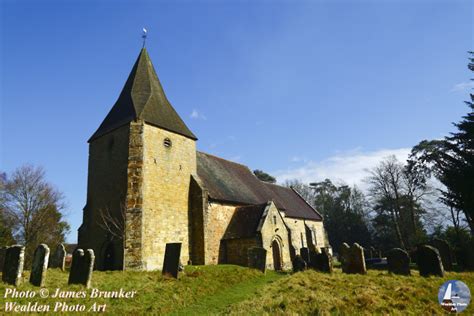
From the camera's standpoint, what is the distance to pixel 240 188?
2520 centimetres

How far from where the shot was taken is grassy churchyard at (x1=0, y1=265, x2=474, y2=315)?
8.00 m

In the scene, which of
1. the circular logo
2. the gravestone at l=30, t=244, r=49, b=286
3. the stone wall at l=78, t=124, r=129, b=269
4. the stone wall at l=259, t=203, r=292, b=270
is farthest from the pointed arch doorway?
the gravestone at l=30, t=244, r=49, b=286

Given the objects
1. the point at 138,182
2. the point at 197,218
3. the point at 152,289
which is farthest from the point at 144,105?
the point at 152,289

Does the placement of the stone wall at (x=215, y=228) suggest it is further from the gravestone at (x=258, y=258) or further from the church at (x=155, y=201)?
the gravestone at (x=258, y=258)

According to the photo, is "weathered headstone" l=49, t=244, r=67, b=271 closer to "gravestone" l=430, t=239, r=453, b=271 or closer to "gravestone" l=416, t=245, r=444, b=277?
"gravestone" l=416, t=245, r=444, b=277

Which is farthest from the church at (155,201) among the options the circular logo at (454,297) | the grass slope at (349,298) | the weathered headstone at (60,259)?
the circular logo at (454,297)

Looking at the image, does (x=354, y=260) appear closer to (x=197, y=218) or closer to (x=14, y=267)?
(x=197, y=218)

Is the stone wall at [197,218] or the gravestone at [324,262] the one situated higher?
the stone wall at [197,218]

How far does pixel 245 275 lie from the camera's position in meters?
14.2

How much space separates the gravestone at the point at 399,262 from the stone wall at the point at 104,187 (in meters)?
13.0

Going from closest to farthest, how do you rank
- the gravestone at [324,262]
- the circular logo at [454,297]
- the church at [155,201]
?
the circular logo at [454,297] → the gravestone at [324,262] → the church at [155,201]

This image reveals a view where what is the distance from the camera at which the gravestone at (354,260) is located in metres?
14.1

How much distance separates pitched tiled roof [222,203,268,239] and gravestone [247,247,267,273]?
8.55 ft

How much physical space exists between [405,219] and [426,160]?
1067 cm
